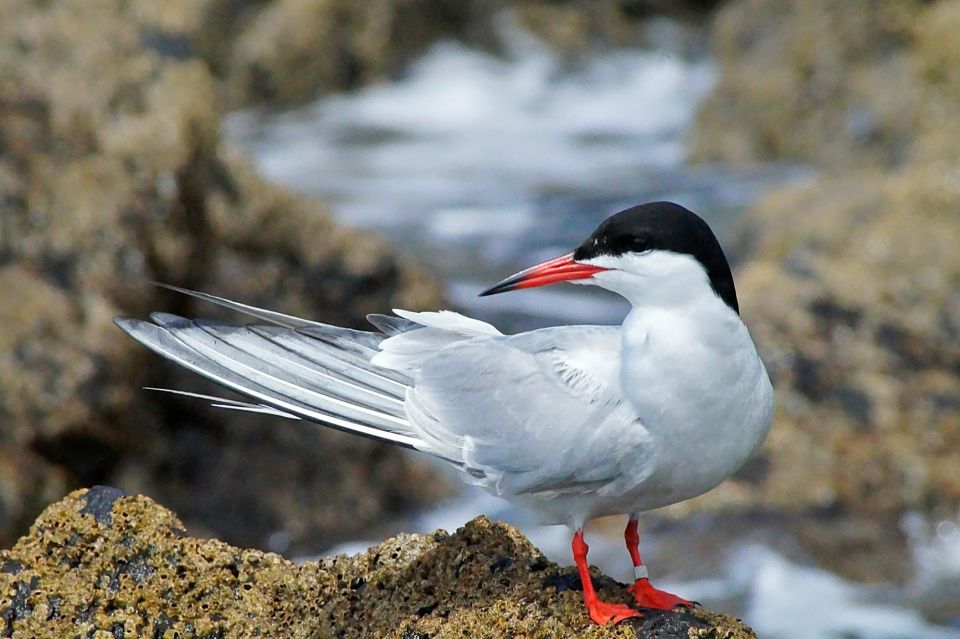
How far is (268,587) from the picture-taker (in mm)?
3896

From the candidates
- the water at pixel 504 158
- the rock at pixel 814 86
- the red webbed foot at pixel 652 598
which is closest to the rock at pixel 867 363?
the water at pixel 504 158

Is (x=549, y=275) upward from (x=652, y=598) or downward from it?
upward

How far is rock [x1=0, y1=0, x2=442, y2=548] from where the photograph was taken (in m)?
6.62

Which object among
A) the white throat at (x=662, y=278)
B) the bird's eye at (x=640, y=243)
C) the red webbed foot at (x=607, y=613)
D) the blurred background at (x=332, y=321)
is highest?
the blurred background at (x=332, y=321)

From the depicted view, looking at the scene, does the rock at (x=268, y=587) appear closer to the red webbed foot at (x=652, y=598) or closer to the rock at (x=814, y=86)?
the red webbed foot at (x=652, y=598)

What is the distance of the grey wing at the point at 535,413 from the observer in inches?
152

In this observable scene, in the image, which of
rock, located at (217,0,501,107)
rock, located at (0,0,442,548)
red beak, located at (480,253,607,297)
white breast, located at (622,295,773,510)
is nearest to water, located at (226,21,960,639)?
rock, located at (217,0,501,107)

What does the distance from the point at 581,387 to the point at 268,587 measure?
1111mm

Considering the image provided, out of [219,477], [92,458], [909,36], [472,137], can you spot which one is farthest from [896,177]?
[472,137]

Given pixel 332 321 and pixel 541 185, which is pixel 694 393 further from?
pixel 541 185

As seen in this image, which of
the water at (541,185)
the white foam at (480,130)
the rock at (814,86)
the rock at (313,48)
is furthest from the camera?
the rock at (313,48)

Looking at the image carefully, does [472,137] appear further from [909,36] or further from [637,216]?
[637,216]

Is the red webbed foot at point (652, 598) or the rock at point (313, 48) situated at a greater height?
the rock at point (313, 48)

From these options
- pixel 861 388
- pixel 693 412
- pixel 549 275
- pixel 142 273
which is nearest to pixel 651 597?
pixel 693 412
